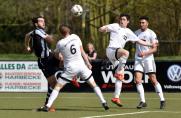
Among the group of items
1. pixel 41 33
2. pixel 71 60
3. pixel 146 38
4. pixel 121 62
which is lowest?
pixel 121 62

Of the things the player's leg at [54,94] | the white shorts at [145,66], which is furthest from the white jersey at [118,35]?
the player's leg at [54,94]

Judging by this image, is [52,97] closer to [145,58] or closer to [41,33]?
[41,33]

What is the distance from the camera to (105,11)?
4428 centimetres

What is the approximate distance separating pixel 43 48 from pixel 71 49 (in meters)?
1.00

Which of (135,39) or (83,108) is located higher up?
(135,39)

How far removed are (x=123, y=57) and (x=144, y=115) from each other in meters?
2.14

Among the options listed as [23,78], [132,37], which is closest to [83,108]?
[132,37]

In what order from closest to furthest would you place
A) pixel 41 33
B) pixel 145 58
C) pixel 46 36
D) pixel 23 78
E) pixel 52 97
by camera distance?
pixel 52 97, pixel 46 36, pixel 41 33, pixel 145 58, pixel 23 78

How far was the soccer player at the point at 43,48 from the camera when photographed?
15916 mm

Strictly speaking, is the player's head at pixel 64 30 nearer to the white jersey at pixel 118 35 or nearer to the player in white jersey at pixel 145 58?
the white jersey at pixel 118 35

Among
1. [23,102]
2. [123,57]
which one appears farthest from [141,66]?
[23,102]

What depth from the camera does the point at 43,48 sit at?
52.7 ft

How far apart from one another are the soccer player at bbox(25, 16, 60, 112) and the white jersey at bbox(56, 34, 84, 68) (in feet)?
1.71

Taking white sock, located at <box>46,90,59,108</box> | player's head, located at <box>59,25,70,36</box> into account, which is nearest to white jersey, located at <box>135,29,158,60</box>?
player's head, located at <box>59,25,70,36</box>
